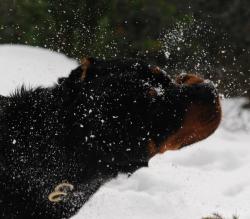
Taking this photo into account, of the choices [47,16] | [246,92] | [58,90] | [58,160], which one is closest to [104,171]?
[58,160]

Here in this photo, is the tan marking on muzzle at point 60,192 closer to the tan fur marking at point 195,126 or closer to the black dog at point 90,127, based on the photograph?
the black dog at point 90,127

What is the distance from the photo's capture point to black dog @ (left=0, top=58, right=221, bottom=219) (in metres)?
2.16

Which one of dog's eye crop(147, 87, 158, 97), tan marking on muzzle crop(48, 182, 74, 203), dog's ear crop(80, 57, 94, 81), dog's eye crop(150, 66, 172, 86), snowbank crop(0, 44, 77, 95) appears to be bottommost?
tan marking on muzzle crop(48, 182, 74, 203)

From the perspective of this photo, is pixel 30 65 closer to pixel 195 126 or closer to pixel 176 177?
pixel 176 177

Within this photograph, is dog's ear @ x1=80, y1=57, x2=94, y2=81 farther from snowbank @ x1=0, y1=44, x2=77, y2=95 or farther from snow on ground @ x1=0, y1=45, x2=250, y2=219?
snowbank @ x1=0, y1=44, x2=77, y2=95

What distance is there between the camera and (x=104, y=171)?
238 cm

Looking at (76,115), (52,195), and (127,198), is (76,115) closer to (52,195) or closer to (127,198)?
(52,195)

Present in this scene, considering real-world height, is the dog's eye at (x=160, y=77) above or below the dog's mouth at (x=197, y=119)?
above

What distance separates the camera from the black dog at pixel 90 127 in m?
2.16

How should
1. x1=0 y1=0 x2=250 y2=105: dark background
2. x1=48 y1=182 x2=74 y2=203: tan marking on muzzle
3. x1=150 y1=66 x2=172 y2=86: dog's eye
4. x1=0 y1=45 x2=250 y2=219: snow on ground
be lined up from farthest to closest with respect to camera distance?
1. x1=0 y1=0 x2=250 y2=105: dark background
2. x1=0 y1=45 x2=250 y2=219: snow on ground
3. x1=48 y1=182 x2=74 y2=203: tan marking on muzzle
4. x1=150 y1=66 x2=172 y2=86: dog's eye

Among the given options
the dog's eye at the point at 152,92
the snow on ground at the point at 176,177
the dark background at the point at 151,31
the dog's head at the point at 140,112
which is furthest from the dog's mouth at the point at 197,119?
the dark background at the point at 151,31

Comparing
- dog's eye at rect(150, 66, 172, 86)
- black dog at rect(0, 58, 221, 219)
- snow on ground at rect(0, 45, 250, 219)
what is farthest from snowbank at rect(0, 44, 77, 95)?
dog's eye at rect(150, 66, 172, 86)

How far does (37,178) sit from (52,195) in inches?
4.4

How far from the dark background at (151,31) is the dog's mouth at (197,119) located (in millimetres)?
2884
